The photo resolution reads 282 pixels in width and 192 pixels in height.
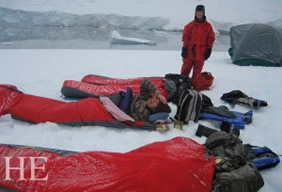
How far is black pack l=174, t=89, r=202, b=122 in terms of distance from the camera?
257 cm

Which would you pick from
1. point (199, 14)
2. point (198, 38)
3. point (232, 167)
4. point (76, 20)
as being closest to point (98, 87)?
point (198, 38)

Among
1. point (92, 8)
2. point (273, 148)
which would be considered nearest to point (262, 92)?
point (273, 148)

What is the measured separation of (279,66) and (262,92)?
6.92 ft

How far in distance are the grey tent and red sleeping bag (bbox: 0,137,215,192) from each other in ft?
14.0

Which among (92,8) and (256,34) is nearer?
(256,34)

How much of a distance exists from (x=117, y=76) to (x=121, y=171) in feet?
9.67

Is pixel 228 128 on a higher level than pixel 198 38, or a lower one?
lower

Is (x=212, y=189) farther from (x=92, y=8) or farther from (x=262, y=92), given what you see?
(x=92, y=8)

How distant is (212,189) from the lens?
4.99 feet

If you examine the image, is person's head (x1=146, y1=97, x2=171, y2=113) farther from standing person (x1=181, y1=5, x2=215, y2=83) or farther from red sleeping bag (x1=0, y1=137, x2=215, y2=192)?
standing person (x1=181, y1=5, x2=215, y2=83)

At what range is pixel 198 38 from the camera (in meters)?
3.62

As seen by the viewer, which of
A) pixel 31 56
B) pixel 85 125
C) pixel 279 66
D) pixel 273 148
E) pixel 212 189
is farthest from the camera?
pixel 31 56

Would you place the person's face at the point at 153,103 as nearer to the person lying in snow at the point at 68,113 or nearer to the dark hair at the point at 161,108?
the dark hair at the point at 161,108

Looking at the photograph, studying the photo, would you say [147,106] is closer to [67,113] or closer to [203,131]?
→ [203,131]
